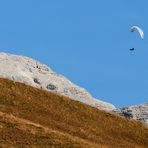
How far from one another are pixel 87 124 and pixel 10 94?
29.7ft

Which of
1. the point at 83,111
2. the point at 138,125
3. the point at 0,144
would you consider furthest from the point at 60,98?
the point at 0,144

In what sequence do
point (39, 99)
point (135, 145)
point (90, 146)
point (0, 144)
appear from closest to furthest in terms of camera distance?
point (0, 144) → point (90, 146) → point (135, 145) → point (39, 99)

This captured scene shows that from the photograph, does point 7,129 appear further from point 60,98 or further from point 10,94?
point 60,98

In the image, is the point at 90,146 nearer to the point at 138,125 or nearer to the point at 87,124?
the point at 87,124

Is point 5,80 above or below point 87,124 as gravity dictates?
above

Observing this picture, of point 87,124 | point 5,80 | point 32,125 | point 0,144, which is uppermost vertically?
point 5,80

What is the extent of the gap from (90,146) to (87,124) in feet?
50.8

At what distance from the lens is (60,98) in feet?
244

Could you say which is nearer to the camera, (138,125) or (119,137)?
(119,137)

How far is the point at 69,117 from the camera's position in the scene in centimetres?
6769

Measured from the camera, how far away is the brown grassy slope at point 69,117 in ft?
201

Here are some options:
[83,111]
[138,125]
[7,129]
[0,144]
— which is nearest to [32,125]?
[7,129]

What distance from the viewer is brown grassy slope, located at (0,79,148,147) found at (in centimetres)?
6131

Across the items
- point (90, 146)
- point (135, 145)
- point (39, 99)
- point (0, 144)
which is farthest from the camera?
point (39, 99)
